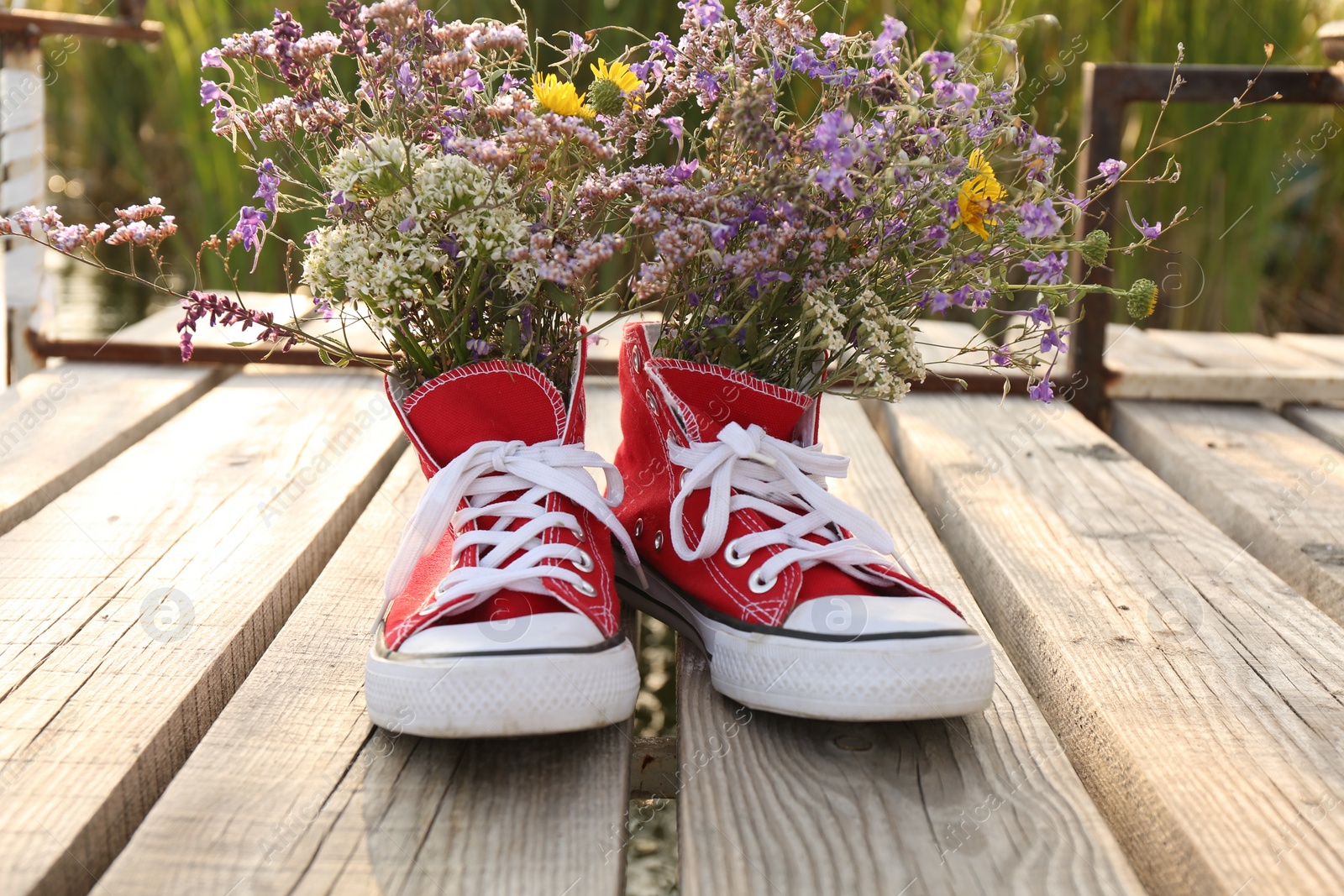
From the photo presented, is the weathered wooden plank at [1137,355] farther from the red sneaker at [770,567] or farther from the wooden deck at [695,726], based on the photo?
the red sneaker at [770,567]

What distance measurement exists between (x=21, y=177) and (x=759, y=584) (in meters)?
2.01

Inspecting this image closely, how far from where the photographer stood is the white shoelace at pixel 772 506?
42.5 inches

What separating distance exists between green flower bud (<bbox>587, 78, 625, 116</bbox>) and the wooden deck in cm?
56

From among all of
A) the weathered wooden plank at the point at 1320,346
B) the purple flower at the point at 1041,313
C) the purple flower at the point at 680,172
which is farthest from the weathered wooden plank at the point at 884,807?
the weathered wooden plank at the point at 1320,346

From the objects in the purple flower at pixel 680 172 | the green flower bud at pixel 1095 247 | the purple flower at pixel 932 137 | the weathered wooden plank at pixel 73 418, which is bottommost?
the weathered wooden plank at pixel 73 418

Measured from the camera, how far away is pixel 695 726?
1.02 meters

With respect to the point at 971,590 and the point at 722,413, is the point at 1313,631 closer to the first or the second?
the point at 971,590

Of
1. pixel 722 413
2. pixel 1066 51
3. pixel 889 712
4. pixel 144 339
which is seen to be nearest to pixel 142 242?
pixel 722 413

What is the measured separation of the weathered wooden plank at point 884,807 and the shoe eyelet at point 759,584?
11 centimetres

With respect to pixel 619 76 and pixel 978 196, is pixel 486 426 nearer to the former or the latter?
pixel 619 76

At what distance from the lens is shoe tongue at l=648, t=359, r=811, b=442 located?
3.70 ft

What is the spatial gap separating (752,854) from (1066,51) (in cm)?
308

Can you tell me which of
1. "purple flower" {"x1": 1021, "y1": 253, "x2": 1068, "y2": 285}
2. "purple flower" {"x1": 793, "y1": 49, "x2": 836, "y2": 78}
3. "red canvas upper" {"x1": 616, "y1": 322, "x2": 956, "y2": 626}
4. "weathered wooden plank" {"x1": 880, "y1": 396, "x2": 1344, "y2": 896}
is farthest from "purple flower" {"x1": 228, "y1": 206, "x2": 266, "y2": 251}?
"weathered wooden plank" {"x1": 880, "y1": 396, "x2": 1344, "y2": 896}

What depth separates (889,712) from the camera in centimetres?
96
